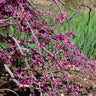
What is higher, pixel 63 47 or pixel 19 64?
pixel 63 47

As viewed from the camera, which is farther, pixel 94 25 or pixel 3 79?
pixel 94 25

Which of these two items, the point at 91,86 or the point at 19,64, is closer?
the point at 91,86

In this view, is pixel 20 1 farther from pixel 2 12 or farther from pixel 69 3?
pixel 69 3

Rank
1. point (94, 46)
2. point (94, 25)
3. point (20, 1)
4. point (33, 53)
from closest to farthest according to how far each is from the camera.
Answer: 1. point (20, 1)
2. point (33, 53)
3. point (94, 46)
4. point (94, 25)

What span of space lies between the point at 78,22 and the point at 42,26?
330 centimetres

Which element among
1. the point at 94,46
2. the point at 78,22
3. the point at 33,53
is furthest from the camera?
the point at 78,22

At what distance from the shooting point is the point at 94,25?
454 centimetres

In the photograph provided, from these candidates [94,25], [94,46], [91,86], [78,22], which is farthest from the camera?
[78,22]

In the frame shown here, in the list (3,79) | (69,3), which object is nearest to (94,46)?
(3,79)

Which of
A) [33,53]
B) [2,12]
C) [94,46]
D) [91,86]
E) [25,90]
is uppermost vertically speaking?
[2,12]

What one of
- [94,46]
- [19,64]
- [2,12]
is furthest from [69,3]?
[2,12]

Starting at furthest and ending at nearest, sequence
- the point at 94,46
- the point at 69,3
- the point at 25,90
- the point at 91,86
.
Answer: the point at 69,3 < the point at 94,46 < the point at 91,86 < the point at 25,90

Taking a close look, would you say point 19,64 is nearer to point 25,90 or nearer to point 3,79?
point 3,79

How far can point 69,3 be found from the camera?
9633 mm
